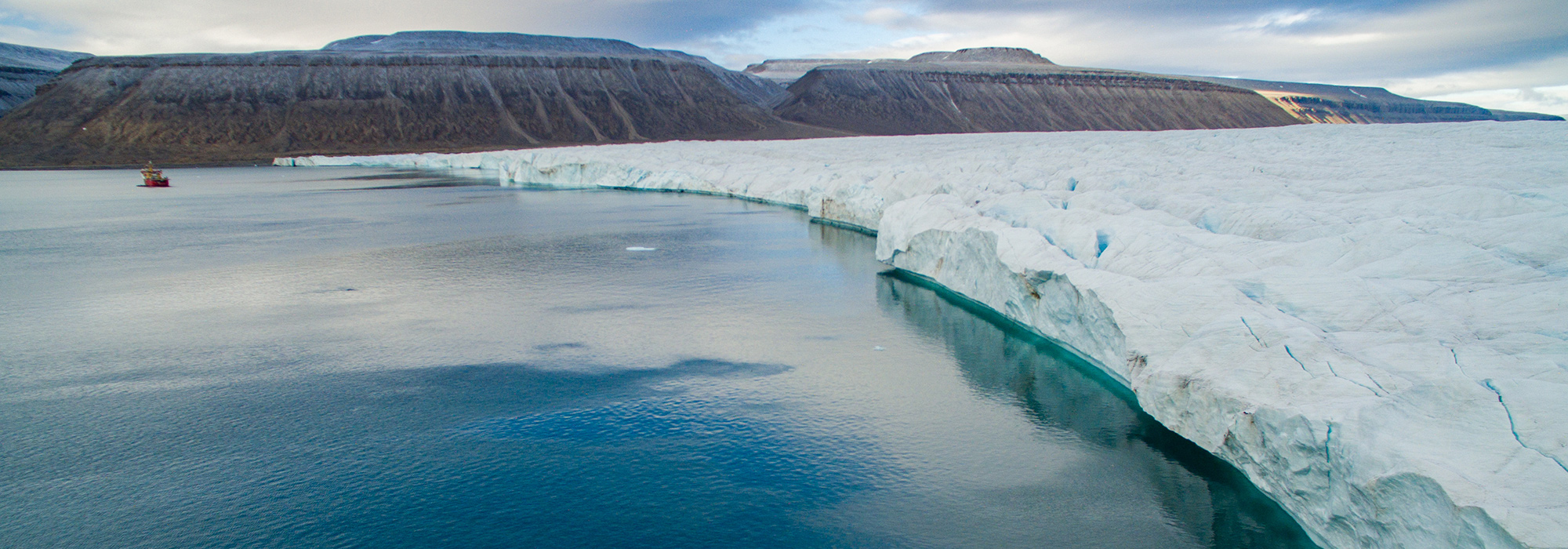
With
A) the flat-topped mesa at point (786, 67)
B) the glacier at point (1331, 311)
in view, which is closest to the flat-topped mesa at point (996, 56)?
the flat-topped mesa at point (786, 67)

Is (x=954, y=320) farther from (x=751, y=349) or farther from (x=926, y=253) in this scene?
(x=751, y=349)

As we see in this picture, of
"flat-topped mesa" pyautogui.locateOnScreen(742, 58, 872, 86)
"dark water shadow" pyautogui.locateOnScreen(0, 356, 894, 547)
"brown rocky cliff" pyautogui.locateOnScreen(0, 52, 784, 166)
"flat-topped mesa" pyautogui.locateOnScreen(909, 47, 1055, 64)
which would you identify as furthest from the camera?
"flat-topped mesa" pyautogui.locateOnScreen(742, 58, 872, 86)

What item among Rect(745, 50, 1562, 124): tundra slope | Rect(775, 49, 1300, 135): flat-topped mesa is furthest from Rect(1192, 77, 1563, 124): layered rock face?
Rect(775, 49, 1300, 135): flat-topped mesa

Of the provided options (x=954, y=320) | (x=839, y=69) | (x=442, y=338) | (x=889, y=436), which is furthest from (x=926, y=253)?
(x=839, y=69)

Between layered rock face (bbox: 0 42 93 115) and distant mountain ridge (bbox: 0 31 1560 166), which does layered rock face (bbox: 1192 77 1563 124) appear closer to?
distant mountain ridge (bbox: 0 31 1560 166)

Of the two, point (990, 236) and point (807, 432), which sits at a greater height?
point (990, 236)

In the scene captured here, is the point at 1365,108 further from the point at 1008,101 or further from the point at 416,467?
the point at 416,467

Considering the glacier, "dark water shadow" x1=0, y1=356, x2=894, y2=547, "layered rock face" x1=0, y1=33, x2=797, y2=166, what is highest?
"layered rock face" x1=0, y1=33, x2=797, y2=166
